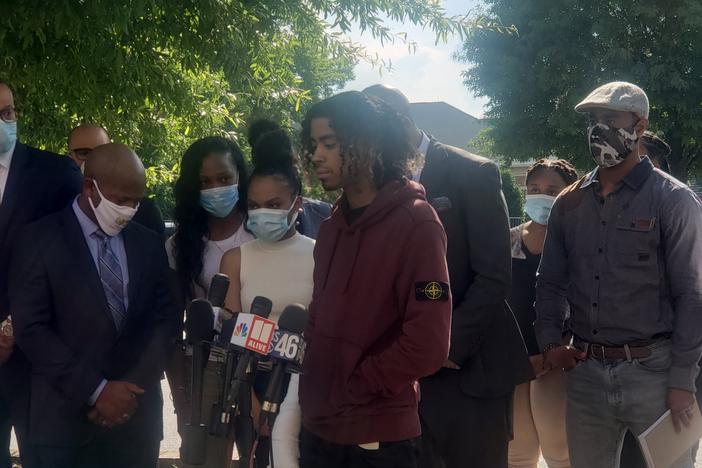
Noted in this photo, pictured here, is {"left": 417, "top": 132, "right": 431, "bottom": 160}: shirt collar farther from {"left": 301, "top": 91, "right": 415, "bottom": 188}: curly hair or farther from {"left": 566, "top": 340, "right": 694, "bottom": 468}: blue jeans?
{"left": 566, "top": 340, "right": 694, "bottom": 468}: blue jeans

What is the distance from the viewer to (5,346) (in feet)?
12.9

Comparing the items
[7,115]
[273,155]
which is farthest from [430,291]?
[7,115]

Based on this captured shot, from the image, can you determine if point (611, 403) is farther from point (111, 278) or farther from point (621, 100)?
point (111, 278)

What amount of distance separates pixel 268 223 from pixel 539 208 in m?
1.92

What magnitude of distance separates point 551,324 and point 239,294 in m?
1.59

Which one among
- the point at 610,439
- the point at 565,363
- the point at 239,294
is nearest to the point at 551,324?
the point at 565,363

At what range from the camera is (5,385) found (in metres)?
4.04

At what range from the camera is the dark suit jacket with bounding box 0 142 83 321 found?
13.3ft

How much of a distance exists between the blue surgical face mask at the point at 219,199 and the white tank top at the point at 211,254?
0.47 feet

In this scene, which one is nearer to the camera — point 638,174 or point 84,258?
point 84,258

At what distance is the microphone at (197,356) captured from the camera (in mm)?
2961

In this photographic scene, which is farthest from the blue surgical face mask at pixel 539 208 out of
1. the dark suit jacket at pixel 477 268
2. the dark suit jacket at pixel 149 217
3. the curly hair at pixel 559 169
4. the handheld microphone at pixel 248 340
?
the handheld microphone at pixel 248 340

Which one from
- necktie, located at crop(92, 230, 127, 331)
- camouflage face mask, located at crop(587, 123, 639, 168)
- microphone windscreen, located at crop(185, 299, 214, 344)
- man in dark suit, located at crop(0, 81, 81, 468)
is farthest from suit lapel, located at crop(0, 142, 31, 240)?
camouflage face mask, located at crop(587, 123, 639, 168)

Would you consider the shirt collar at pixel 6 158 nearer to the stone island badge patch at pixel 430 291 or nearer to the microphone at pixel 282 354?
the microphone at pixel 282 354
